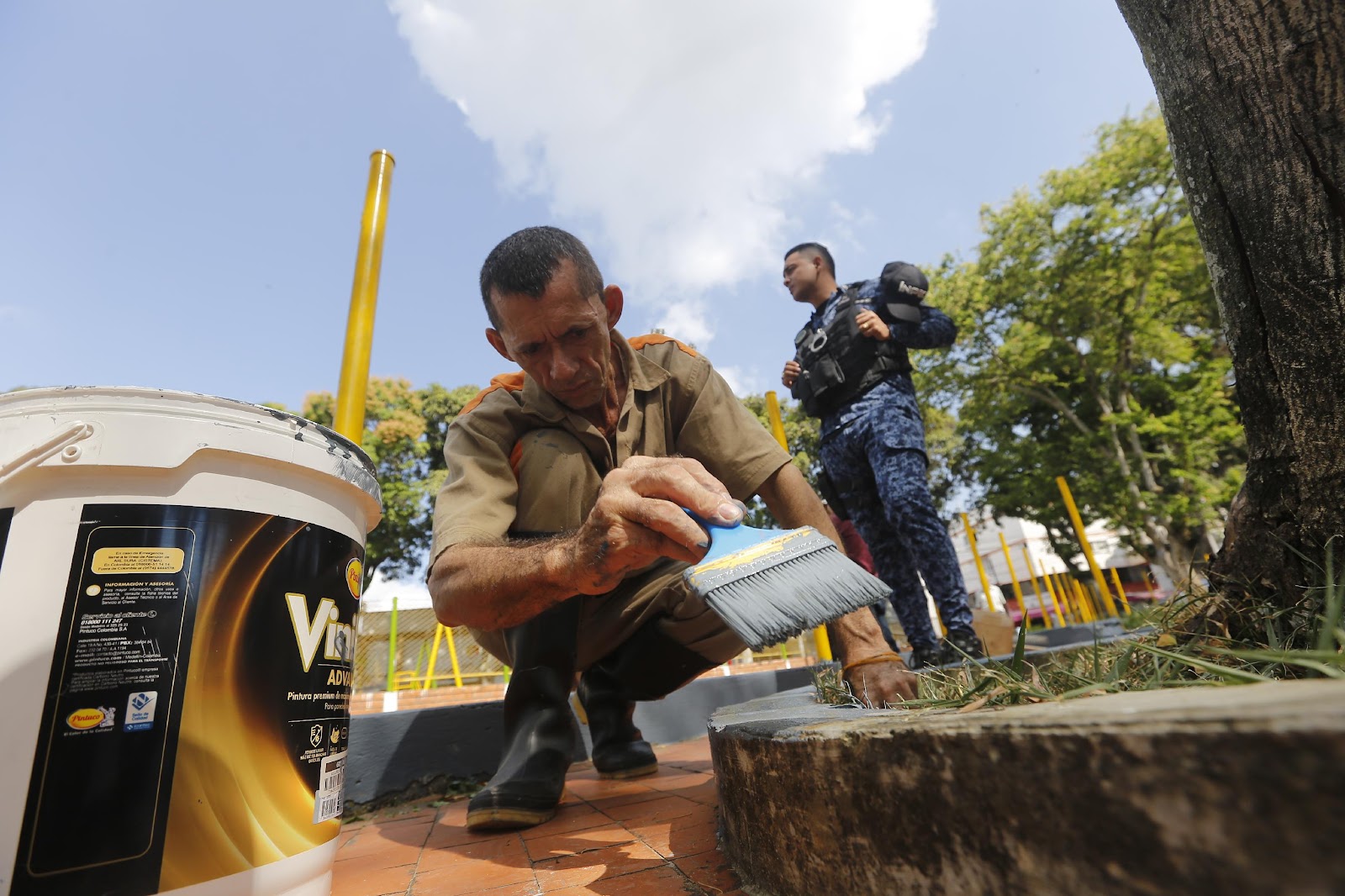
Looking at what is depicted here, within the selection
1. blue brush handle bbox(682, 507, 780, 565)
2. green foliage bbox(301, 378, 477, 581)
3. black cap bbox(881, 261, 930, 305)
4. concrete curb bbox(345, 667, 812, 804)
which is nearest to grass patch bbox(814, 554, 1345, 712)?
blue brush handle bbox(682, 507, 780, 565)

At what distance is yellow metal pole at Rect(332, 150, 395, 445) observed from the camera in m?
2.50

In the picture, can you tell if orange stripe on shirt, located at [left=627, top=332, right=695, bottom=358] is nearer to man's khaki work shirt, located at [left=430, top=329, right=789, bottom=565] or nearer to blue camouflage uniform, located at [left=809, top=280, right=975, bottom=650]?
man's khaki work shirt, located at [left=430, top=329, right=789, bottom=565]

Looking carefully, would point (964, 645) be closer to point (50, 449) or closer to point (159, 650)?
point (159, 650)

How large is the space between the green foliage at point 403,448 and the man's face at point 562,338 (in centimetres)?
1656

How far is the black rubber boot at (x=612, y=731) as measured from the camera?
2.28 m

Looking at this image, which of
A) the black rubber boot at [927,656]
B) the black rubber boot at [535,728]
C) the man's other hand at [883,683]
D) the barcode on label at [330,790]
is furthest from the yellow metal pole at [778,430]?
the barcode on label at [330,790]

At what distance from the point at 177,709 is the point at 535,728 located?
111 centimetres

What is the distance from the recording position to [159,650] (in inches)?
36.0

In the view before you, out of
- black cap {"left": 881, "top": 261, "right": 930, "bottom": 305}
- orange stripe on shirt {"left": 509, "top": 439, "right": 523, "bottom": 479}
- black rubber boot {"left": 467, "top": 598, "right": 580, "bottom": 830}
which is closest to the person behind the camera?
black rubber boot {"left": 467, "top": 598, "right": 580, "bottom": 830}

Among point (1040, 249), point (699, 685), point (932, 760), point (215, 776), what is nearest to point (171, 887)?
point (215, 776)

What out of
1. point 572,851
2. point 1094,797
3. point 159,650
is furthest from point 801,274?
point 1094,797

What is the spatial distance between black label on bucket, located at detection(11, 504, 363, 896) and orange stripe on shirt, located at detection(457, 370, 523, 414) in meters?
1.26

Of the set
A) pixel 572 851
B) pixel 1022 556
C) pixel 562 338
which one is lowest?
pixel 572 851

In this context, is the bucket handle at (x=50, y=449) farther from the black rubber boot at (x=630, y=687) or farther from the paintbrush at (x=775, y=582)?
the black rubber boot at (x=630, y=687)
